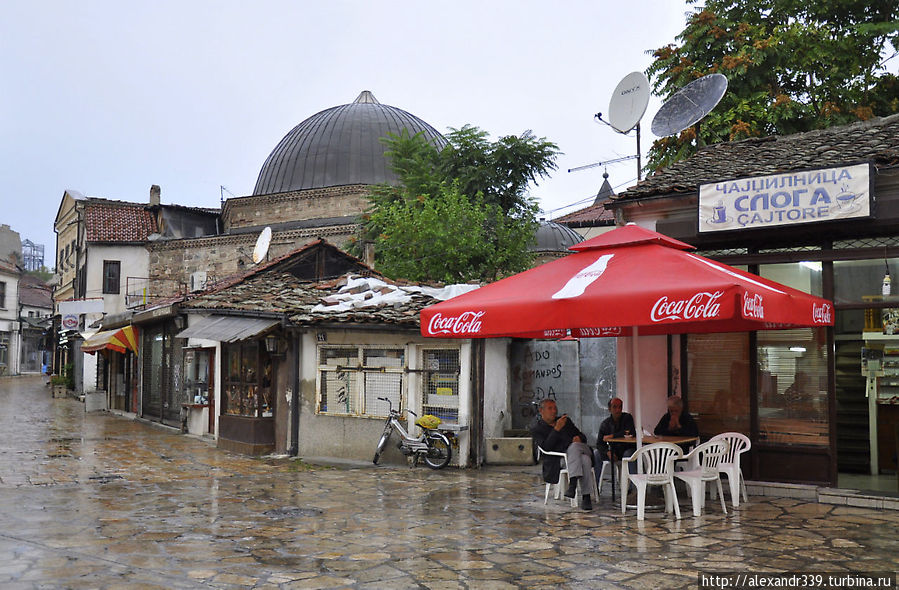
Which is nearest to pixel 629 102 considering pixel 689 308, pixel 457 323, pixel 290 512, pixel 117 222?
pixel 457 323

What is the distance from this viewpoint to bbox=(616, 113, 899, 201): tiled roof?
30.7 ft

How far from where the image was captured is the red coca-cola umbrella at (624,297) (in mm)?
6887

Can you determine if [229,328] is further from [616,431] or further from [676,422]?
[676,422]

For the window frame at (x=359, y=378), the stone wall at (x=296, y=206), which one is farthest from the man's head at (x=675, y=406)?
the stone wall at (x=296, y=206)

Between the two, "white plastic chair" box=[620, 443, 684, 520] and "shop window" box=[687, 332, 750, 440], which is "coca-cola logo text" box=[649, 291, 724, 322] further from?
"shop window" box=[687, 332, 750, 440]

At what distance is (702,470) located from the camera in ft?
27.7

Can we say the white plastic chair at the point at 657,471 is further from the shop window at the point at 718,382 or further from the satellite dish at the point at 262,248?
the satellite dish at the point at 262,248

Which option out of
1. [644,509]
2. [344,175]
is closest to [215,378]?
[644,509]

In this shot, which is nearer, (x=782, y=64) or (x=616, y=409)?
(x=616, y=409)

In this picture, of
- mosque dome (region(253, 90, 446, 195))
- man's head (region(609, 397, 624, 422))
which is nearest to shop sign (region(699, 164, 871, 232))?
man's head (region(609, 397, 624, 422))

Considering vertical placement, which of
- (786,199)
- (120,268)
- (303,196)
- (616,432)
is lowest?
(616,432)

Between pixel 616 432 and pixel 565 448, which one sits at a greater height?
pixel 616 432

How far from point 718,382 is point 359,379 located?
6.04 meters

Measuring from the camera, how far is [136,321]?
21500mm
